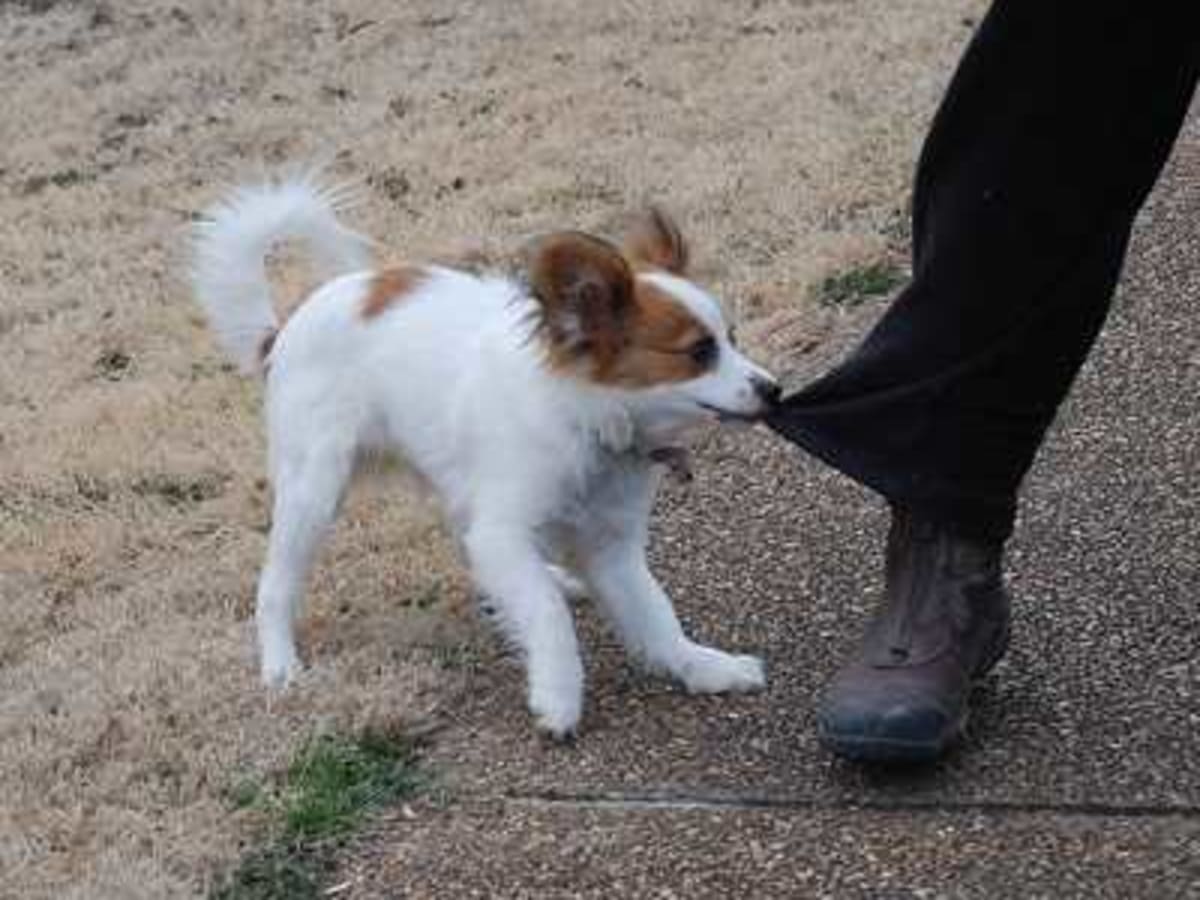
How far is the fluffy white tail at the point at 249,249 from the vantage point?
4.29m

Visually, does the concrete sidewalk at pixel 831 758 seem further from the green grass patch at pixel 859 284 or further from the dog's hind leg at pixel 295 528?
the green grass patch at pixel 859 284

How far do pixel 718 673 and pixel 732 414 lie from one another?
0.41m

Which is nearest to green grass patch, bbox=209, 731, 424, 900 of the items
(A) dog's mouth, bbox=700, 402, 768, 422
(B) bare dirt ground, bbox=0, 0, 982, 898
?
(B) bare dirt ground, bbox=0, 0, 982, 898

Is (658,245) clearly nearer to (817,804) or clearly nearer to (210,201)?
(817,804)

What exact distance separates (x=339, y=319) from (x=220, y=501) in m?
1.20

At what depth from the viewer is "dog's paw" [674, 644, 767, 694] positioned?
3525 millimetres

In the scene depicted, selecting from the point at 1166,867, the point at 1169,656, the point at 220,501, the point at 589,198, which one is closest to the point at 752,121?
the point at 589,198

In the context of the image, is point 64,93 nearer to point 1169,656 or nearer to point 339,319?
point 339,319

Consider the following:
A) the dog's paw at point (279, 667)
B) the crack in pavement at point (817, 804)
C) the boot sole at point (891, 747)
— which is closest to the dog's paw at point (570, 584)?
the dog's paw at point (279, 667)

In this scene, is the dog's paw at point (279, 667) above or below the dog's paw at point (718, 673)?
below

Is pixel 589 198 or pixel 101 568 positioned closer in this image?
pixel 101 568

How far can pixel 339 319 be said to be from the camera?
3895mm

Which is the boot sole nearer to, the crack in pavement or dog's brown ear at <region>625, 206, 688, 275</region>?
the crack in pavement

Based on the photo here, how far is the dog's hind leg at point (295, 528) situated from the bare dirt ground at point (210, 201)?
81 mm
